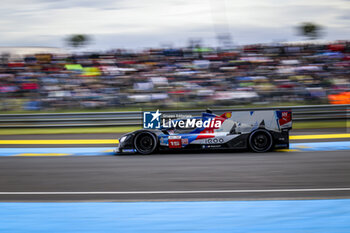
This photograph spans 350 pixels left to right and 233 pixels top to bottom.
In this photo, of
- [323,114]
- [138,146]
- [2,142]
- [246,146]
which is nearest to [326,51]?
[323,114]

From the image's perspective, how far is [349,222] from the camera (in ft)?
14.0

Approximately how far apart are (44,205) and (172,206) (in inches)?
70.7

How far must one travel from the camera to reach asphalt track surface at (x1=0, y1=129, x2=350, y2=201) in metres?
5.56

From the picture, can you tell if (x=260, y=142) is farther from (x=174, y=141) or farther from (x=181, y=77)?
(x=181, y=77)

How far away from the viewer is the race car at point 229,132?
882 cm

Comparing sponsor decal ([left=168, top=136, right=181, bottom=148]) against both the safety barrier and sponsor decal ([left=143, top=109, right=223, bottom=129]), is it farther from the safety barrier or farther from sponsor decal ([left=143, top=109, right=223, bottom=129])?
the safety barrier

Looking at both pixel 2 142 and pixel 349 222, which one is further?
pixel 2 142

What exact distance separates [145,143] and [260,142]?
2.75 metres

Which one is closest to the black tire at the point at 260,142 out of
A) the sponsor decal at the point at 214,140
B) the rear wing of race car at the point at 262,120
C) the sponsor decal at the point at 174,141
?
the rear wing of race car at the point at 262,120

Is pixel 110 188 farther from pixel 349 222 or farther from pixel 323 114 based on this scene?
pixel 323 114

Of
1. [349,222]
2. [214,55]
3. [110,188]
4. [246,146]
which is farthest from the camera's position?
[214,55]

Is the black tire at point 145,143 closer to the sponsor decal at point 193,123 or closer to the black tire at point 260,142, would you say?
the sponsor decal at point 193,123

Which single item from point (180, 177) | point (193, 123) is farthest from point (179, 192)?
point (193, 123)

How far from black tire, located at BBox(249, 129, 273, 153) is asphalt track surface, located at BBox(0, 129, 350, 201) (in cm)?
23
